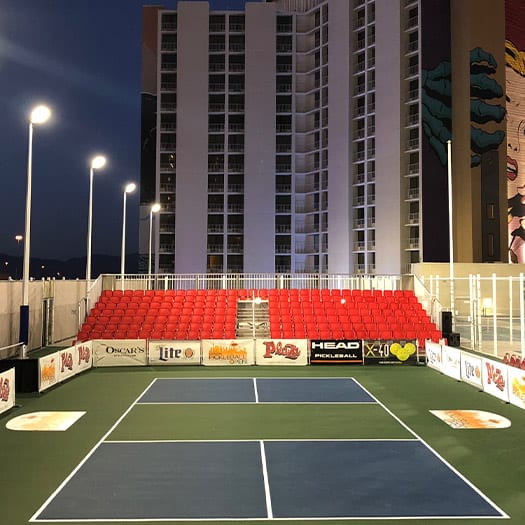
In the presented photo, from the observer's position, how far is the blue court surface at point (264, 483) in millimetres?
9648

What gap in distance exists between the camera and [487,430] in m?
15.2

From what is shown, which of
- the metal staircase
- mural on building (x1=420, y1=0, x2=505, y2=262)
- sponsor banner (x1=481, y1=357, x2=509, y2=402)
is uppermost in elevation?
mural on building (x1=420, y1=0, x2=505, y2=262)

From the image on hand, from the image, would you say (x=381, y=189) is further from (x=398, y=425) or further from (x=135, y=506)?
(x=135, y=506)

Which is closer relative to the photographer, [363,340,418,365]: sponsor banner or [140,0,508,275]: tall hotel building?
[363,340,418,365]: sponsor banner

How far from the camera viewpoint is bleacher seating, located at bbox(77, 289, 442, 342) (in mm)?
29719

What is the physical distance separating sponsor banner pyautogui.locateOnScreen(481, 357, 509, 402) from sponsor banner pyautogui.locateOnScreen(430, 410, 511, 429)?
1.81m

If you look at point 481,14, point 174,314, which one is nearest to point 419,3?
point 481,14

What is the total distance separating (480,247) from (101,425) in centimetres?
4705

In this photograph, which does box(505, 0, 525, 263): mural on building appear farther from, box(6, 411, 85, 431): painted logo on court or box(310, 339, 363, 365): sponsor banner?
box(6, 411, 85, 431): painted logo on court

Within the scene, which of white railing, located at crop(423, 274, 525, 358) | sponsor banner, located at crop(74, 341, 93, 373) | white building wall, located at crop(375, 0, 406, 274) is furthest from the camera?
white building wall, located at crop(375, 0, 406, 274)

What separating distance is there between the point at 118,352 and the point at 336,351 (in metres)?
9.69

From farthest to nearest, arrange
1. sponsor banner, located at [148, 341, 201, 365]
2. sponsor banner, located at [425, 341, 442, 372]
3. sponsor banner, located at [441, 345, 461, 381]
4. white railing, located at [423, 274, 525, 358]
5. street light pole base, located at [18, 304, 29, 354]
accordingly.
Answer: white railing, located at [423, 274, 525, 358] < sponsor banner, located at [148, 341, 201, 365] < sponsor banner, located at [425, 341, 442, 372] < sponsor banner, located at [441, 345, 461, 381] < street light pole base, located at [18, 304, 29, 354]

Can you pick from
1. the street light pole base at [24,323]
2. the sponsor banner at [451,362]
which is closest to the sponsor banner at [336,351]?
the sponsor banner at [451,362]

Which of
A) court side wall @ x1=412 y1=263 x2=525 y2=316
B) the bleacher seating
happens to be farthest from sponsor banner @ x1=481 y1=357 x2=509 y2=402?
court side wall @ x1=412 y1=263 x2=525 y2=316
